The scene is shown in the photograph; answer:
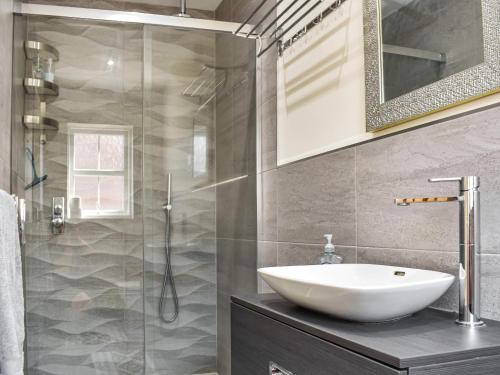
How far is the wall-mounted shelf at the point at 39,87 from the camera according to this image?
2.27 m

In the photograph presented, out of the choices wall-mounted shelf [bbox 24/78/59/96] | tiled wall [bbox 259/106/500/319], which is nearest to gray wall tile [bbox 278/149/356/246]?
tiled wall [bbox 259/106/500/319]

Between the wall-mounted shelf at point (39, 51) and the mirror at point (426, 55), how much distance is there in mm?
1512

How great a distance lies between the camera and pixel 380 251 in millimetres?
1507

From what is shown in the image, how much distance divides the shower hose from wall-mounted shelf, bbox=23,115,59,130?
659 mm

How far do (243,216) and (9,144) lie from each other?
1.16 m

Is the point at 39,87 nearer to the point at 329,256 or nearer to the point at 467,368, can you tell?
the point at 329,256

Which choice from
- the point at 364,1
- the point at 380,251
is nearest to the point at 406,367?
the point at 380,251

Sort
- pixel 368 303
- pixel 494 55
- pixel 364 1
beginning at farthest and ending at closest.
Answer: pixel 364 1 < pixel 494 55 < pixel 368 303

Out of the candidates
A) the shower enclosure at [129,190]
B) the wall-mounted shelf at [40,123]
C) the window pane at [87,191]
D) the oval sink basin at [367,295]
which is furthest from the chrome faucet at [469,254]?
the wall-mounted shelf at [40,123]

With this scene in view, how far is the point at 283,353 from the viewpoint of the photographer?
1167 millimetres

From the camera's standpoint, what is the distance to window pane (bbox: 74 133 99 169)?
7.55 ft

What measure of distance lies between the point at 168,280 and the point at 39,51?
128 centimetres

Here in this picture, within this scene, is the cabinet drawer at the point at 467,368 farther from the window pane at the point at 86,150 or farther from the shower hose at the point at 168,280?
the window pane at the point at 86,150

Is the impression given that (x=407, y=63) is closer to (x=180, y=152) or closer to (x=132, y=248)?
(x=180, y=152)
